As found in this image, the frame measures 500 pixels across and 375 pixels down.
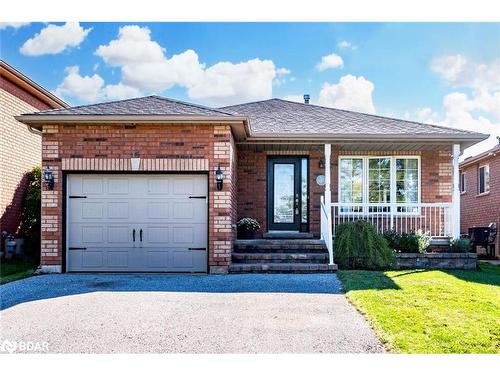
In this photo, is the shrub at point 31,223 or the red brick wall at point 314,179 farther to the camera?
the red brick wall at point 314,179

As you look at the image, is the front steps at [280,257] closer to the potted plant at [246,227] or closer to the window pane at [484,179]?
the potted plant at [246,227]

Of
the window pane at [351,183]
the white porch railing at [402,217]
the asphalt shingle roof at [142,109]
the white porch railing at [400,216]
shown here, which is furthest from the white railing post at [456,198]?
the asphalt shingle roof at [142,109]

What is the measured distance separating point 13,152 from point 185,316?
8.26 metres

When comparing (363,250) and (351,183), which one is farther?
(351,183)

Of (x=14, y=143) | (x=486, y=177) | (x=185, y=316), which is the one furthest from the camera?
(x=486, y=177)

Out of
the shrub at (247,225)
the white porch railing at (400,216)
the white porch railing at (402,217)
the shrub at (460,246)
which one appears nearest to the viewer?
the shrub at (460,246)

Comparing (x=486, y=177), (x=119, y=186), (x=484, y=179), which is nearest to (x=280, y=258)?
(x=119, y=186)

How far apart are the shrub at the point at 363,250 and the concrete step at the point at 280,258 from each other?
375 mm

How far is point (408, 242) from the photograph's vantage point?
11.0 m

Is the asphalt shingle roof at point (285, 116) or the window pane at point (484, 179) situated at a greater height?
the asphalt shingle roof at point (285, 116)

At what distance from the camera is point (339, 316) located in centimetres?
634

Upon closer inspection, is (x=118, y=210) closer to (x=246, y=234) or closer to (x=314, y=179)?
(x=246, y=234)

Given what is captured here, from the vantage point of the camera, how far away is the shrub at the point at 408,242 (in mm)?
10930

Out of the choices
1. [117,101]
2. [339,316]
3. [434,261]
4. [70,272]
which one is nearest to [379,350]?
[339,316]
